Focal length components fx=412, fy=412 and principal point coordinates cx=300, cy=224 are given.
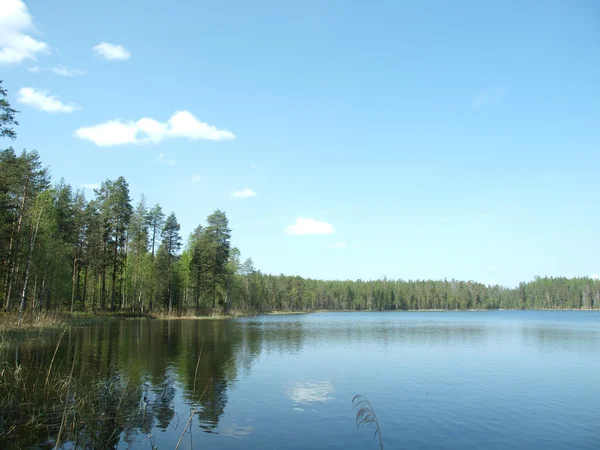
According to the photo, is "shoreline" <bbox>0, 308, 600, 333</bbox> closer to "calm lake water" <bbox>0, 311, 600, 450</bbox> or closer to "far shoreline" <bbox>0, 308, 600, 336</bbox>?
"far shoreline" <bbox>0, 308, 600, 336</bbox>

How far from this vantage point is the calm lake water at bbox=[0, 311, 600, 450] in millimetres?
13570

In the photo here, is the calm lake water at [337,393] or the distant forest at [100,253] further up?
the distant forest at [100,253]

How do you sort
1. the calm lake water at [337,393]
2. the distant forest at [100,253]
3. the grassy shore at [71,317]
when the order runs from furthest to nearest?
the distant forest at [100,253] → the grassy shore at [71,317] → the calm lake water at [337,393]

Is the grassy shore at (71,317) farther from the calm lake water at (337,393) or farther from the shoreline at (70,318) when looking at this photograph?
the calm lake water at (337,393)

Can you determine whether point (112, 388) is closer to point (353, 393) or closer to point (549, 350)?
point (353, 393)

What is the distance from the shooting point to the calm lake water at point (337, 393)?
13.6 metres

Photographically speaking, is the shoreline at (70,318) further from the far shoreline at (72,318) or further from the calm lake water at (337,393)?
the calm lake water at (337,393)

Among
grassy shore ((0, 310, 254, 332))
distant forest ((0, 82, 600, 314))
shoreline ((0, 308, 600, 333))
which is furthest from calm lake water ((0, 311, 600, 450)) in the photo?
distant forest ((0, 82, 600, 314))

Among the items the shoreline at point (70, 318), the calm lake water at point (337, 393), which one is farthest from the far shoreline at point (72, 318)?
the calm lake water at point (337, 393)

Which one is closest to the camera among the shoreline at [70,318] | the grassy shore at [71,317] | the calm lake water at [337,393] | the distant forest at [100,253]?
the calm lake water at [337,393]

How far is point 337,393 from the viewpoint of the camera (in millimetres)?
19828

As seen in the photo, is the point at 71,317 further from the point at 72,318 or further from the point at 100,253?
the point at 100,253

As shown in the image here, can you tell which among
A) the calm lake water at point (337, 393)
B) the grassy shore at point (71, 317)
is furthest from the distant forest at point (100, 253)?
the calm lake water at point (337, 393)

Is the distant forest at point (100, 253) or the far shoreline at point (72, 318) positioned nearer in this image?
the far shoreline at point (72, 318)
